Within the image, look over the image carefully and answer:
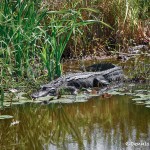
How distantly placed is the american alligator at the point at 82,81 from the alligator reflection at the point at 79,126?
17.4 inches

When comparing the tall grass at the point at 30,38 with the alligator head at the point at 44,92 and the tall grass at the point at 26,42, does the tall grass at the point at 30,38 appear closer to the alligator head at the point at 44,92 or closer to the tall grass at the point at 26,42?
the tall grass at the point at 26,42

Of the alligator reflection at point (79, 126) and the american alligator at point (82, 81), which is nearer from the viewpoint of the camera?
the alligator reflection at point (79, 126)

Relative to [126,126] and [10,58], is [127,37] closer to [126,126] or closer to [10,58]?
[10,58]

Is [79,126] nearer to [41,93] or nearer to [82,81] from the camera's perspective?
[41,93]

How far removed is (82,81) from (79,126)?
1.97 meters

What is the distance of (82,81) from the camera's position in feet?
26.3

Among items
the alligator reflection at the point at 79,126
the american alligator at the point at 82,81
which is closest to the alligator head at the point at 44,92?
the american alligator at the point at 82,81

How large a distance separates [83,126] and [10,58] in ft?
6.57

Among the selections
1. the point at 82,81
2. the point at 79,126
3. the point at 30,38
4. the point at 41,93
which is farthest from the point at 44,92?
the point at 79,126

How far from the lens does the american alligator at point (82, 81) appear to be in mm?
7469

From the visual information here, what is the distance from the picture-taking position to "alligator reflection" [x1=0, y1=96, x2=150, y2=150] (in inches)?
217

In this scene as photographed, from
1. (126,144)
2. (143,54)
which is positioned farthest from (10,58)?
(143,54)

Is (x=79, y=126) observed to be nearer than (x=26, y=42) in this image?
Yes

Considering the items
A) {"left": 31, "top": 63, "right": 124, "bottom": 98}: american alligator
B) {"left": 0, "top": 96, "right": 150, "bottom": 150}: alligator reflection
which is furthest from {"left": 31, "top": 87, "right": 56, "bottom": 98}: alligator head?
{"left": 0, "top": 96, "right": 150, "bottom": 150}: alligator reflection
